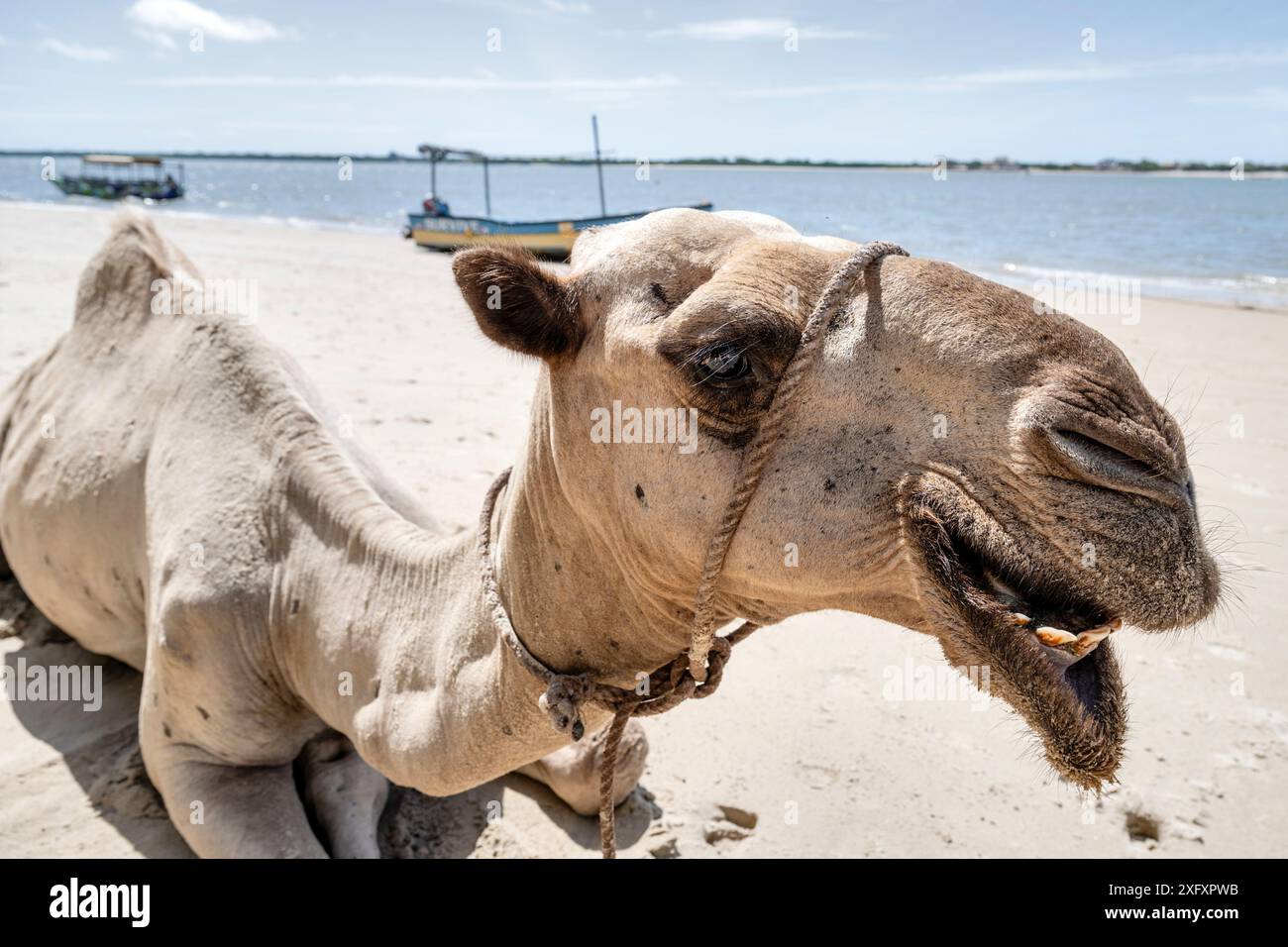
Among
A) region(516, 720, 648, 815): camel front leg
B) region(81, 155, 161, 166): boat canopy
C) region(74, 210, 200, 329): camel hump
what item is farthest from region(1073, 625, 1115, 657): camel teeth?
region(81, 155, 161, 166): boat canopy

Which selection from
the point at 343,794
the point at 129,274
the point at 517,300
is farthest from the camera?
the point at 129,274

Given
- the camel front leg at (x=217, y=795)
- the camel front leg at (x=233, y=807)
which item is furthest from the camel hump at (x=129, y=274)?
the camel front leg at (x=233, y=807)

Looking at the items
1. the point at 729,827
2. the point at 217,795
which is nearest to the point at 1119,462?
the point at 729,827

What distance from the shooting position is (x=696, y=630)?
1.94 metres

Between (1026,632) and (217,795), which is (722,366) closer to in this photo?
(1026,632)

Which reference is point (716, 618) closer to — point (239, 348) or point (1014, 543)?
point (1014, 543)

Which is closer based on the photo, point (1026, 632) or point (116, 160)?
point (1026, 632)

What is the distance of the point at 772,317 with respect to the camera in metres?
1.74

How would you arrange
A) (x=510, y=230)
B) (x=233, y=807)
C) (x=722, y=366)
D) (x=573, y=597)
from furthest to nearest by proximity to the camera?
(x=510, y=230) < (x=233, y=807) < (x=573, y=597) < (x=722, y=366)

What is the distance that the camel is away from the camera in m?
1.50

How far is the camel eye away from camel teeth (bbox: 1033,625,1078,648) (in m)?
0.67

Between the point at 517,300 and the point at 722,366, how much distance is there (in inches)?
18.1

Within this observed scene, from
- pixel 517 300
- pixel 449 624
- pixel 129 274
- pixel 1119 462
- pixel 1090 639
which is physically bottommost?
pixel 449 624

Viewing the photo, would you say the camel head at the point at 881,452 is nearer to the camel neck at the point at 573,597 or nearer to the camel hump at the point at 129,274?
the camel neck at the point at 573,597
